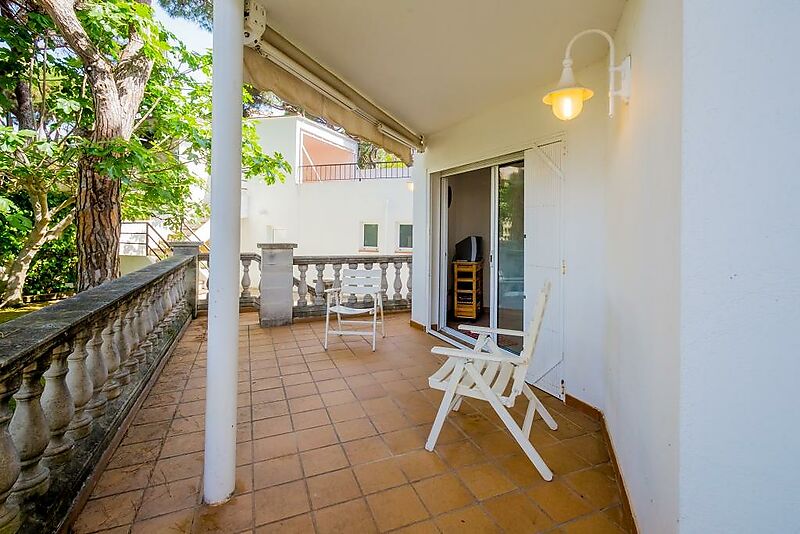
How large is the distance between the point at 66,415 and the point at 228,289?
897mm

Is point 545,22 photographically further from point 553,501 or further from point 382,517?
point 382,517

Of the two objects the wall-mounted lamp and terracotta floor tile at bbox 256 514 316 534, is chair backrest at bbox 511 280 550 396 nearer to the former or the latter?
the wall-mounted lamp

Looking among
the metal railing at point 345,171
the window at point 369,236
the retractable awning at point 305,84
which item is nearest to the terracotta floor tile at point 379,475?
the retractable awning at point 305,84

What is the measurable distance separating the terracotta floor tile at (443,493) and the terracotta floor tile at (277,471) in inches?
26.5

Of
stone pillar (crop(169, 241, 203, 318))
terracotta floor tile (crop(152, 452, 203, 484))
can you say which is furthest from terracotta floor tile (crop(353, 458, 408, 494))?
stone pillar (crop(169, 241, 203, 318))

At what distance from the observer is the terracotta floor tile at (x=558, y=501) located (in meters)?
1.75

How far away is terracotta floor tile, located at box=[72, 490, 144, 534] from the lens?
1.62m

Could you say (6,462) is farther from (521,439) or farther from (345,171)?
(345,171)

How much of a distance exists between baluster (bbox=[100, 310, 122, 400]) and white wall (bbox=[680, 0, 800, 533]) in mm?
2807

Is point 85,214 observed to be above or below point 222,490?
above

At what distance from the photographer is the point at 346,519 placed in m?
1.70

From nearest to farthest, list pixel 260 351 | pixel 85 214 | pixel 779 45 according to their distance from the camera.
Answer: pixel 779 45
pixel 260 351
pixel 85 214

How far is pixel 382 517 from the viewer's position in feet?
5.62

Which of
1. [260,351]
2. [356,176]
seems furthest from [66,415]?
[356,176]
